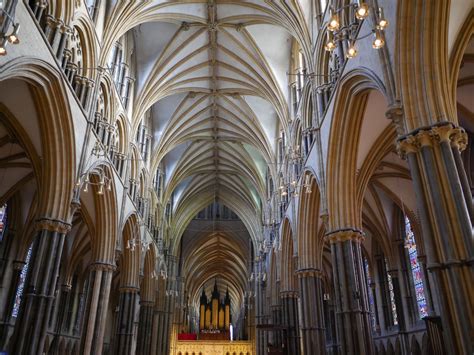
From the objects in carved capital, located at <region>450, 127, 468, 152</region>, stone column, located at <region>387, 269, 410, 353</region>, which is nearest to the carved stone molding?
carved capital, located at <region>450, 127, 468, 152</region>

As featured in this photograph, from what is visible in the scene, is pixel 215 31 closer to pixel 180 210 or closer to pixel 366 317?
pixel 366 317

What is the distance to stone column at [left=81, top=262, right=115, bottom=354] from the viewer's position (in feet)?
52.3

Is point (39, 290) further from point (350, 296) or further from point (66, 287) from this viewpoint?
point (66, 287)

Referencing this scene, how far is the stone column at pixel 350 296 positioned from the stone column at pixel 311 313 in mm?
4585

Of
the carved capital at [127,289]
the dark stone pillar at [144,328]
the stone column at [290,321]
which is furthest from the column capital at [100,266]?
the dark stone pillar at [144,328]

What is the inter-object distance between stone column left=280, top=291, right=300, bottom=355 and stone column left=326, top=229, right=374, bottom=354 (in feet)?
29.6

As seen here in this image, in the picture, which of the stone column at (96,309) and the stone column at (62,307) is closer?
the stone column at (96,309)

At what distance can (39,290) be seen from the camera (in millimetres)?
11797

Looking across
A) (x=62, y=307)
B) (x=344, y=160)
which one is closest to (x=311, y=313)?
(x=344, y=160)

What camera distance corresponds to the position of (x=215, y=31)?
68.5 feet

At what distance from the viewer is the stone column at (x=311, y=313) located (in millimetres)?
16819

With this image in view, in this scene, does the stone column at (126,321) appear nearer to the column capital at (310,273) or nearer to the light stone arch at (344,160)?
the column capital at (310,273)

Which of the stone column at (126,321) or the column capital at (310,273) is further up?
the column capital at (310,273)

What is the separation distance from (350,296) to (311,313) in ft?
17.3
